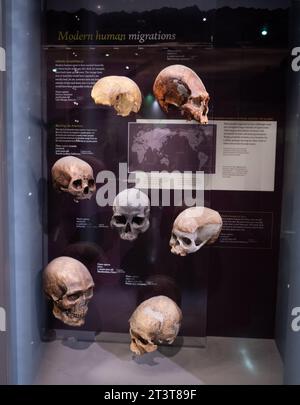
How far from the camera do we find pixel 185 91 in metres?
1.79

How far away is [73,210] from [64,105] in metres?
0.48

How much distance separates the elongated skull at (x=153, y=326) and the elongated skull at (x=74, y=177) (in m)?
0.58

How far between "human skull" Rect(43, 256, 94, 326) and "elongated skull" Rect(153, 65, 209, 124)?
84 cm

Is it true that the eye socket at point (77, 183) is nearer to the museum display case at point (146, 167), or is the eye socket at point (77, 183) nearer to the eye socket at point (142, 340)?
the museum display case at point (146, 167)

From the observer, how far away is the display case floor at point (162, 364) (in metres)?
1.88

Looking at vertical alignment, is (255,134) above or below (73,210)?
above

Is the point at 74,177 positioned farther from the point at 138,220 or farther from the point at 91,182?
the point at 138,220

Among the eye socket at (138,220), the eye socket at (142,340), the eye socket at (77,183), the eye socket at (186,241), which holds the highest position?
the eye socket at (77,183)

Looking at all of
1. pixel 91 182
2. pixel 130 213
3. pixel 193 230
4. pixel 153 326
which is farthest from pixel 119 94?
pixel 153 326

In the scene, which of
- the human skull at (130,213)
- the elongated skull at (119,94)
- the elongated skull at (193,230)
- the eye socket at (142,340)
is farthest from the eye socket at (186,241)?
the elongated skull at (119,94)
